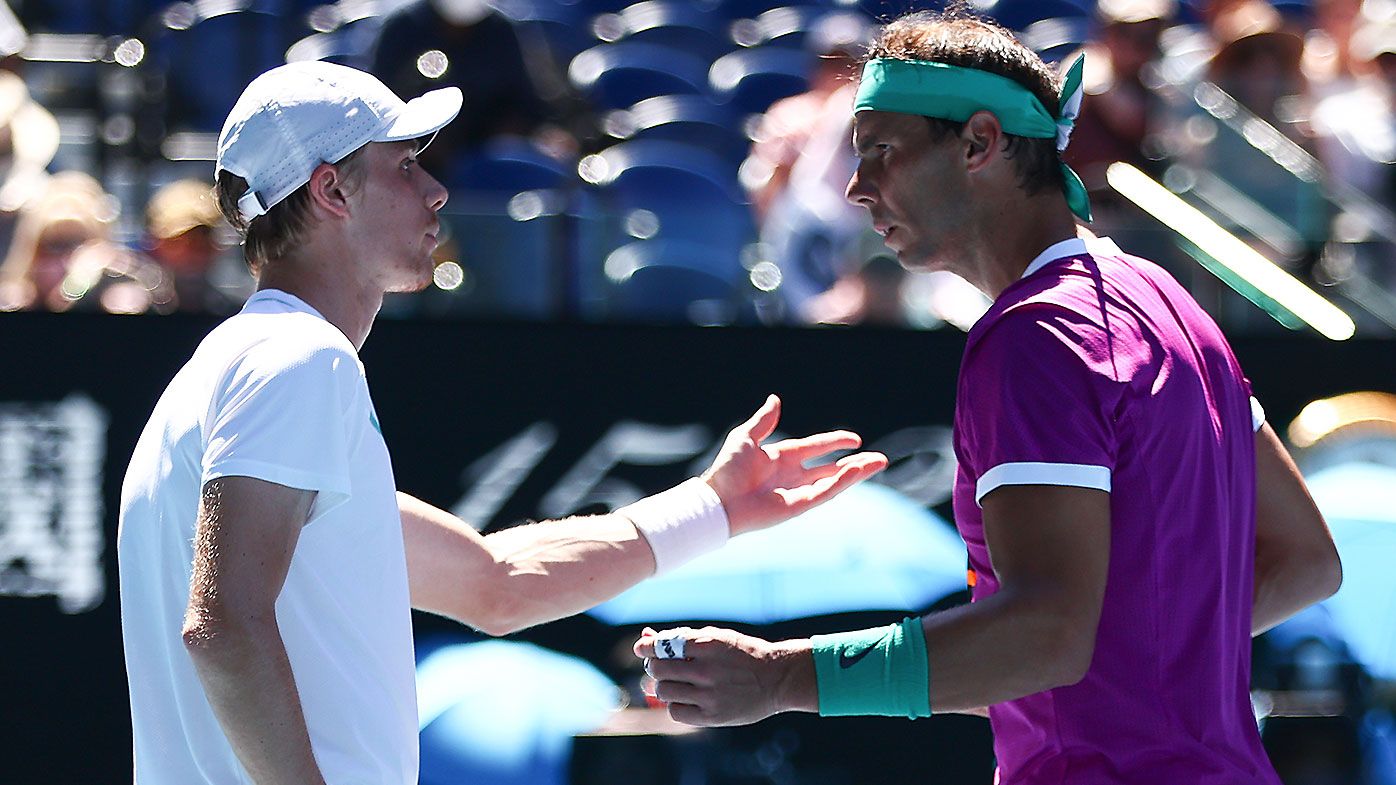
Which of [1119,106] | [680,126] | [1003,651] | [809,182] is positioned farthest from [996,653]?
[680,126]

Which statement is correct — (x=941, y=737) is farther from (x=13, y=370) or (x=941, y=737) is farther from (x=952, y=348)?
(x=13, y=370)

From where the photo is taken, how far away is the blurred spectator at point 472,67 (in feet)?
21.1

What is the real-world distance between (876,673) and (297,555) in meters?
0.80

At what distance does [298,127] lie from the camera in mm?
2535

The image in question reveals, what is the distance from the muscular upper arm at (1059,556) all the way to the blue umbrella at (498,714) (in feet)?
10.1

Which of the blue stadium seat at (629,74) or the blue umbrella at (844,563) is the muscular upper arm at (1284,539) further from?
the blue stadium seat at (629,74)

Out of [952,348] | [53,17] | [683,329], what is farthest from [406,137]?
[53,17]

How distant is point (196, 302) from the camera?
5.09m

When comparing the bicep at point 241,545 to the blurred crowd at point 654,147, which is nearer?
the bicep at point 241,545

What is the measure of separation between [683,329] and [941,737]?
59.0 inches

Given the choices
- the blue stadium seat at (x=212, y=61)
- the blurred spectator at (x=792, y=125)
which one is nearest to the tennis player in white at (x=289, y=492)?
the blurred spectator at (x=792, y=125)

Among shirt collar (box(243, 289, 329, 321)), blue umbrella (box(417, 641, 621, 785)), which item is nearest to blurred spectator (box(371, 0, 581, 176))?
blue umbrella (box(417, 641, 621, 785))

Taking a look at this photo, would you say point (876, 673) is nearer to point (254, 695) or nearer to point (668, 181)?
point (254, 695)

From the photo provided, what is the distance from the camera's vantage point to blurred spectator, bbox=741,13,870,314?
563 cm
